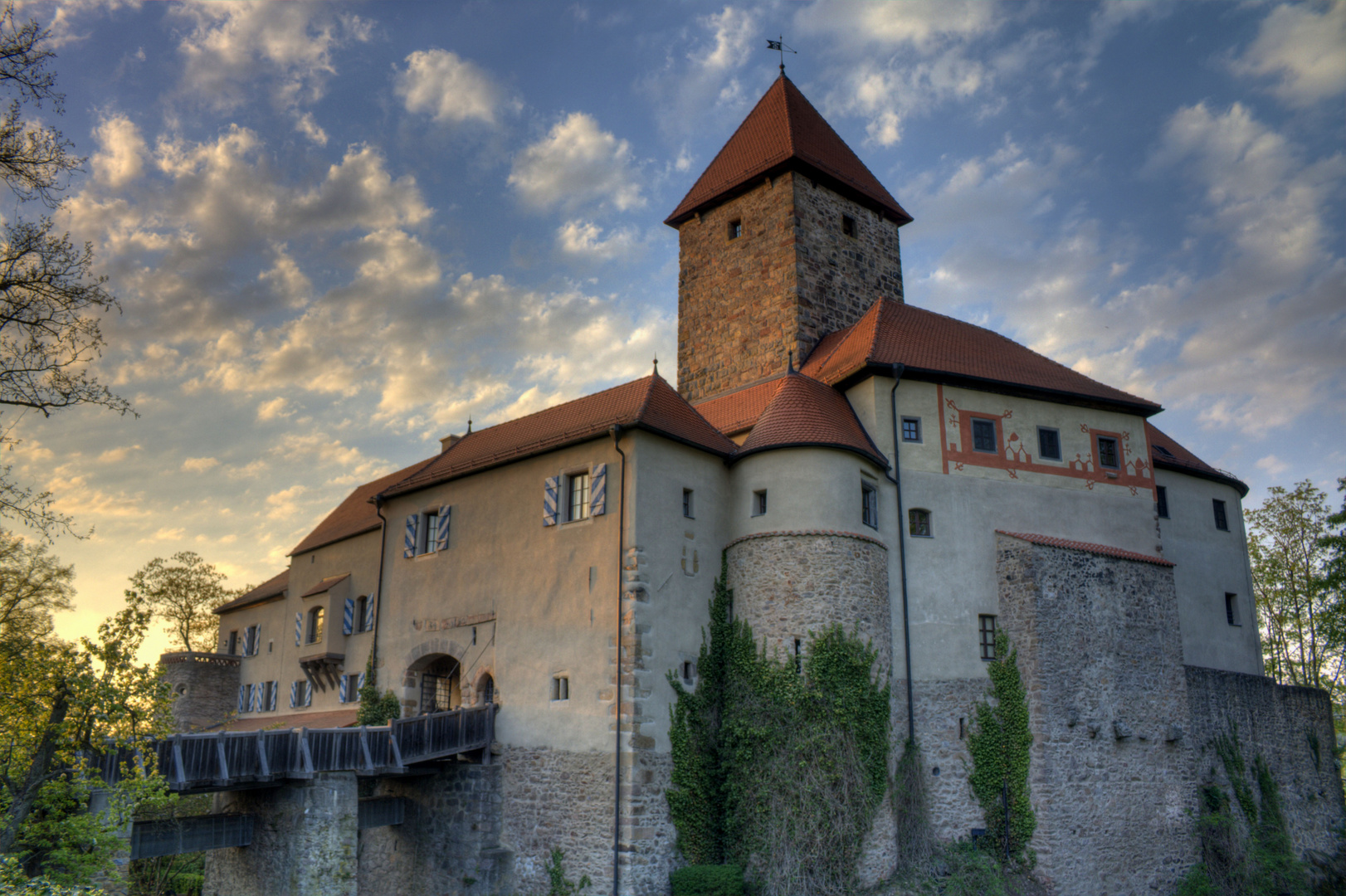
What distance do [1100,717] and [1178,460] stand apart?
906 cm

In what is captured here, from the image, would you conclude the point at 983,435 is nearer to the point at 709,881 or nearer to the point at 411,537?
the point at 709,881

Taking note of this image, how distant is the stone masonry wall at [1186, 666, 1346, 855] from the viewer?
22844 mm

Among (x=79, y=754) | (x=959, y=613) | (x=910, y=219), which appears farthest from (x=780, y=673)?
(x=910, y=219)

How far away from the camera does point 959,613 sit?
20906mm

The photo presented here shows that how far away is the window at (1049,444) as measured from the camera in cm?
2280

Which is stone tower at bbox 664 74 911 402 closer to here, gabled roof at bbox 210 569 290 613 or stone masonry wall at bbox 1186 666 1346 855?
stone masonry wall at bbox 1186 666 1346 855

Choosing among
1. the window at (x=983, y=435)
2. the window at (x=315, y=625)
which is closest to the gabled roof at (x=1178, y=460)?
the window at (x=983, y=435)

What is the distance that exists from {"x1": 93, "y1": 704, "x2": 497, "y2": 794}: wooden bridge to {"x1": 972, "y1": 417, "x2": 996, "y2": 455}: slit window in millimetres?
12324

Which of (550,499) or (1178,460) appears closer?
(550,499)

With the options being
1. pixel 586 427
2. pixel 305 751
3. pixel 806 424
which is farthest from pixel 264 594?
pixel 806 424

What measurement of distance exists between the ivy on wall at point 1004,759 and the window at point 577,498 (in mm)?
9187

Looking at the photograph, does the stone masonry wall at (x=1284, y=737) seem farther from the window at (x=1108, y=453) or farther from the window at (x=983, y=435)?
the window at (x=983, y=435)

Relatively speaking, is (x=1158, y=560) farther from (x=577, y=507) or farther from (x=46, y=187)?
(x=46, y=187)

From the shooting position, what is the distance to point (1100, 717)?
66.0 ft
